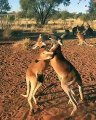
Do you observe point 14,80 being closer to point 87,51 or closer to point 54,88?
point 54,88

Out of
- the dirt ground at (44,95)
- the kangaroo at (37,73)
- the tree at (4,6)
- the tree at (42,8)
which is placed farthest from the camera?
the tree at (4,6)

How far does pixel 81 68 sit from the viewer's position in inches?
581

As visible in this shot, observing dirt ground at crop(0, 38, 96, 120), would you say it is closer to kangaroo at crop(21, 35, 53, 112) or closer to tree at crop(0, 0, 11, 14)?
kangaroo at crop(21, 35, 53, 112)

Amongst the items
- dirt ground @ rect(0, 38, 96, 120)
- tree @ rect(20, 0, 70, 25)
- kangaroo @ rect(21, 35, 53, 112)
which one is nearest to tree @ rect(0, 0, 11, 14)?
tree @ rect(20, 0, 70, 25)

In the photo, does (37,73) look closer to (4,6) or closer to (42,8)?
(42,8)

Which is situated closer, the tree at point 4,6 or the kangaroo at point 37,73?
the kangaroo at point 37,73

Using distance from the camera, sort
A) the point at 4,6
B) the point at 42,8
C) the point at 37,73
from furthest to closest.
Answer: the point at 4,6
the point at 42,8
the point at 37,73

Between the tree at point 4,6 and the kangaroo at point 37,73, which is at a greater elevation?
the kangaroo at point 37,73

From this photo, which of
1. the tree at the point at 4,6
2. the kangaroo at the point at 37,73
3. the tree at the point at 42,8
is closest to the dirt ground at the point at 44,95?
the kangaroo at the point at 37,73

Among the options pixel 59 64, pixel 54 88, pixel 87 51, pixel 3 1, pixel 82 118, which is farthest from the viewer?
pixel 3 1

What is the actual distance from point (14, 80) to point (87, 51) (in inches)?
328

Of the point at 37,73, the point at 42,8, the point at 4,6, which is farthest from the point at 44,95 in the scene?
the point at 4,6

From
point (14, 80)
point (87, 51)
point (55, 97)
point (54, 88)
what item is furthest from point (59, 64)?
point (87, 51)

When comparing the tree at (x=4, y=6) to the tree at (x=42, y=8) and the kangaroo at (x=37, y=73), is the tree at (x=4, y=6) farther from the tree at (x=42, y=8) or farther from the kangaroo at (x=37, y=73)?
the kangaroo at (x=37, y=73)
